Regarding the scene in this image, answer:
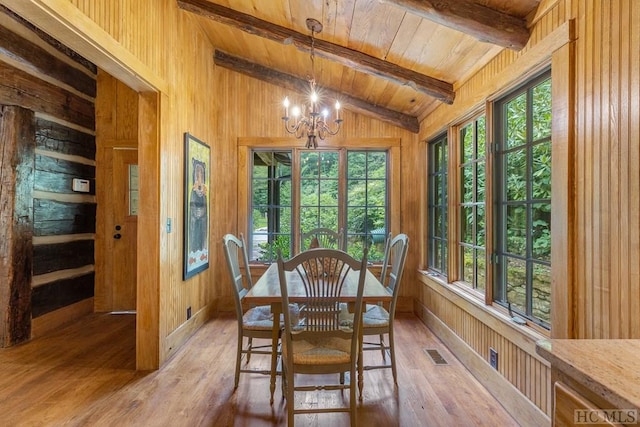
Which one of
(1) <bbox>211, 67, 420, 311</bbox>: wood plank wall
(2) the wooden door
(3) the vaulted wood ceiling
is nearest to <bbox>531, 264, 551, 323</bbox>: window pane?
(3) the vaulted wood ceiling

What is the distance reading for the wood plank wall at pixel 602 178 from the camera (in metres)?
1.33

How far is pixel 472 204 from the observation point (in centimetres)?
292

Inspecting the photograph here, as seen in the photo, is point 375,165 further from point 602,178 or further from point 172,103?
point 602,178

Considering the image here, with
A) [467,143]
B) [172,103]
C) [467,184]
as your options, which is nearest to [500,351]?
[467,184]

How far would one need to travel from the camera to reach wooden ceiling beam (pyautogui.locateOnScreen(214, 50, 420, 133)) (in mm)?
4125

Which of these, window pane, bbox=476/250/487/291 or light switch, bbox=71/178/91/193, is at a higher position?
light switch, bbox=71/178/91/193

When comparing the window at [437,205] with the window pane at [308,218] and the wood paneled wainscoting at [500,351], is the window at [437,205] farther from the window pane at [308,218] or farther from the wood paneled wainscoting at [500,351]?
the window pane at [308,218]

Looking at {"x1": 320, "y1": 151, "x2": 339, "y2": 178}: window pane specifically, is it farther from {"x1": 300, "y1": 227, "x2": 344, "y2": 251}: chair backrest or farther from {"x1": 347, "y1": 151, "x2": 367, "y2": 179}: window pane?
{"x1": 300, "y1": 227, "x2": 344, "y2": 251}: chair backrest

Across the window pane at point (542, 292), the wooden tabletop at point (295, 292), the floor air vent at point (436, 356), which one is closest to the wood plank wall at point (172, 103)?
the wooden tabletop at point (295, 292)

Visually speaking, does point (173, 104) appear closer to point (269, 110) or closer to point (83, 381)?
point (269, 110)

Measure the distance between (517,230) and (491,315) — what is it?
2.13ft

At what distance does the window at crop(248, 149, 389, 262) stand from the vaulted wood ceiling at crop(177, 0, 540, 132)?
756mm

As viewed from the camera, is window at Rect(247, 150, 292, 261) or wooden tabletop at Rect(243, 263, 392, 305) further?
window at Rect(247, 150, 292, 261)

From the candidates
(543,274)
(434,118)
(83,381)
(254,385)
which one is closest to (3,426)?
Answer: (83,381)
